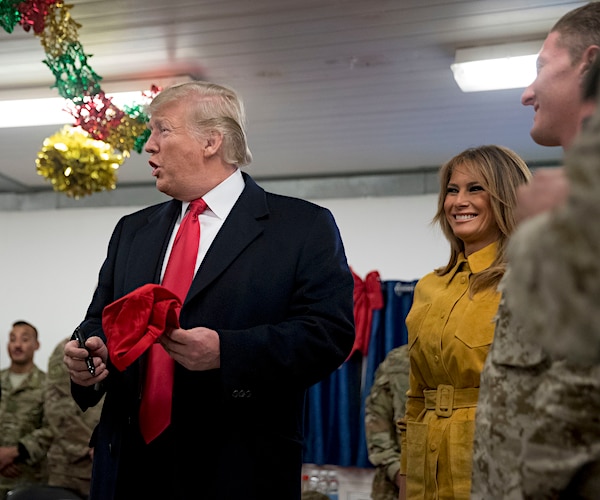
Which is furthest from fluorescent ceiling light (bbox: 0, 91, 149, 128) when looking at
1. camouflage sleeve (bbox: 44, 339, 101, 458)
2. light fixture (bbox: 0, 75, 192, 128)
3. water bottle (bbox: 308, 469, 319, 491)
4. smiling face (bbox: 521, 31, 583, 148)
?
smiling face (bbox: 521, 31, 583, 148)

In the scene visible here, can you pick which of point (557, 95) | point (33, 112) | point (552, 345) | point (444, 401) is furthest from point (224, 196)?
point (33, 112)

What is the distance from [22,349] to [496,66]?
4361 mm

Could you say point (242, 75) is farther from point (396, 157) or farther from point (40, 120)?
point (396, 157)

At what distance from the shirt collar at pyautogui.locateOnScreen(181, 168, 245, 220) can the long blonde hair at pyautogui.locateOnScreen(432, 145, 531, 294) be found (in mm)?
686

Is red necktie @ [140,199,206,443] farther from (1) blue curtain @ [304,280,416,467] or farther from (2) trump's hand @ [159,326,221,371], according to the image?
(1) blue curtain @ [304,280,416,467]

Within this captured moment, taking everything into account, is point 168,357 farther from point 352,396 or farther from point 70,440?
point 352,396

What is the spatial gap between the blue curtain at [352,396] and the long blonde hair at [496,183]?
13.8 ft

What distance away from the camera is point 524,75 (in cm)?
489

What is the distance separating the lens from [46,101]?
5742 millimetres

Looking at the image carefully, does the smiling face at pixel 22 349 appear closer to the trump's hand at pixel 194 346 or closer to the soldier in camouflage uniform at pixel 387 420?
the soldier in camouflage uniform at pixel 387 420

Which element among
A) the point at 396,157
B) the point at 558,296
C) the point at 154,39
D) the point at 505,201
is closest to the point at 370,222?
the point at 396,157

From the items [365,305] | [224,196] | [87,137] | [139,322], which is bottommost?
[139,322]

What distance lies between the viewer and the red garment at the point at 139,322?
1.90 meters

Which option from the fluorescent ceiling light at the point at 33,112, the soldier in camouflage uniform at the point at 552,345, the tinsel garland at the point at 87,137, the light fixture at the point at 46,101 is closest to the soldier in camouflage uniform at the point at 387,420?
the tinsel garland at the point at 87,137
